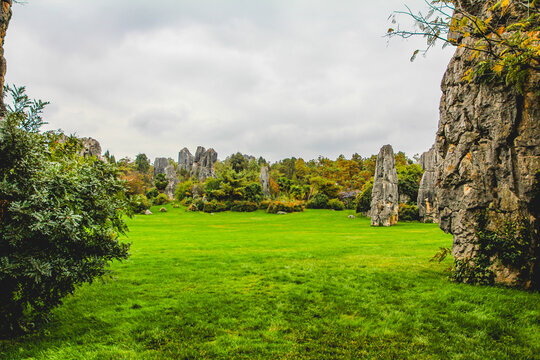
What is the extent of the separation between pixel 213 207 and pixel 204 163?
3524cm

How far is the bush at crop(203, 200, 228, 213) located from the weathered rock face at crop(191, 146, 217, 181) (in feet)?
92.2

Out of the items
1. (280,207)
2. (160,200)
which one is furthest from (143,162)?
(280,207)

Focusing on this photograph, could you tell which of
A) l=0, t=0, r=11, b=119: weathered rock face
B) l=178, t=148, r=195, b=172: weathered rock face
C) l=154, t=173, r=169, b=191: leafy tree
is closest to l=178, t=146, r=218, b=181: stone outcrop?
l=154, t=173, r=169, b=191: leafy tree

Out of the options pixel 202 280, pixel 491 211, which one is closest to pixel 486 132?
pixel 491 211

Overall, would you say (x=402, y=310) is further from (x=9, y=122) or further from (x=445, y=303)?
(x=9, y=122)

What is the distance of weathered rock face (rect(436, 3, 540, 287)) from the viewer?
244 inches

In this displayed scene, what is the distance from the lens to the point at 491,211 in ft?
21.4

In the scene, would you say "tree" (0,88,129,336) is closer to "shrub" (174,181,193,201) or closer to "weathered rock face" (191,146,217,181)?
"shrub" (174,181,193,201)

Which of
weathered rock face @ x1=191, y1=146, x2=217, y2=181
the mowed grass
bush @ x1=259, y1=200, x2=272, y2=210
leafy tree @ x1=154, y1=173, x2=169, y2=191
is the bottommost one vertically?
the mowed grass

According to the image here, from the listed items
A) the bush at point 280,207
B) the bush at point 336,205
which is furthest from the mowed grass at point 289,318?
the bush at point 336,205

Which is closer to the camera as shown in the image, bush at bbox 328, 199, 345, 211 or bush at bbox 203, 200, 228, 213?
bush at bbox 203, 200, 228, 213

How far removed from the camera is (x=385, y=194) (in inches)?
1094

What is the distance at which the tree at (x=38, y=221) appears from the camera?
151 inches

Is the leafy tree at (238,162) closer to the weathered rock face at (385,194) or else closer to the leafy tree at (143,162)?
the leafy tree at (143,162)
